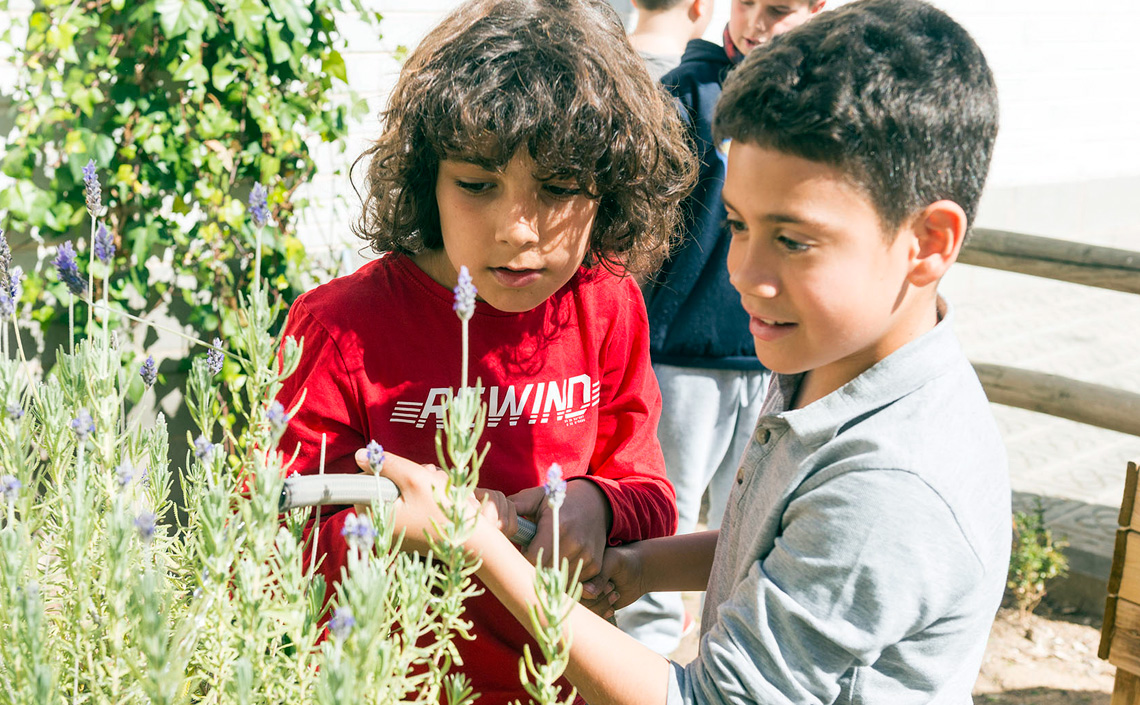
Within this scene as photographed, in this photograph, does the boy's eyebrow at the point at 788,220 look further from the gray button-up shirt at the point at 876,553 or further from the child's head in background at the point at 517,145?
the child's head in background at the point at 517,145

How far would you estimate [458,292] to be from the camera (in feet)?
3.14

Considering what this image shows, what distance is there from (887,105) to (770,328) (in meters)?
0.31

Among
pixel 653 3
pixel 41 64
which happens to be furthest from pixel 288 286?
pixel 653 3

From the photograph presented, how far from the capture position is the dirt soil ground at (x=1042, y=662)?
3.82 m

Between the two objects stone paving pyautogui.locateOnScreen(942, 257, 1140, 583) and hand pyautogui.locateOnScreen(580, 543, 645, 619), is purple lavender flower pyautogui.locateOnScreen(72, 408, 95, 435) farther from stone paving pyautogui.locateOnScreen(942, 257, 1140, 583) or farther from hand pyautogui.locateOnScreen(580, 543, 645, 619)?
stone paving pyautogui.locateOnScreen(942, 257, 1140, 583)

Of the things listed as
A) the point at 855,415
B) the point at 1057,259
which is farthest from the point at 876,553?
the point at 1057,259

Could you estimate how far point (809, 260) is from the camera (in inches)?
48.6

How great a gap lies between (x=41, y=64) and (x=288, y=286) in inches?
46.3

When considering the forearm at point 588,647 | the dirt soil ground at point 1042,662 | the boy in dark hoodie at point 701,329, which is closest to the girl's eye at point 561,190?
the forearm at point 588,647

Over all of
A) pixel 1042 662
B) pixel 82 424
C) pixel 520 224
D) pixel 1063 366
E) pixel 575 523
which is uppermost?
pixel 520 224

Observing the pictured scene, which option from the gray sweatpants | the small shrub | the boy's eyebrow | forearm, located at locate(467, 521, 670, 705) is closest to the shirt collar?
the boy's eyebrow

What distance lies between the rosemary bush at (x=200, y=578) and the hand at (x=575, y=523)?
1.47 ft

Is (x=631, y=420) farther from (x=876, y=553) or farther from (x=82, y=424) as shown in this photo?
(x=82, y=424)

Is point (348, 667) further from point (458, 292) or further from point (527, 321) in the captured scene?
point (527, 321)
